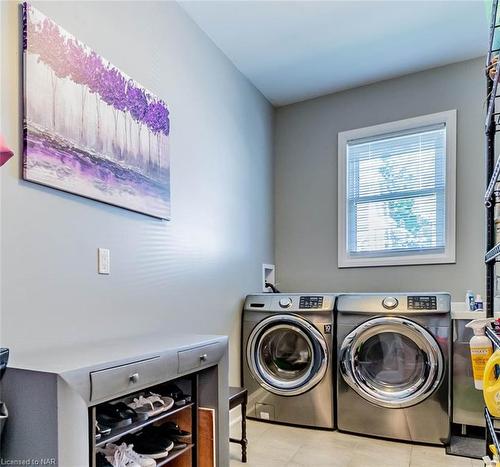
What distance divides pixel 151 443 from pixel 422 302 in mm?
1816

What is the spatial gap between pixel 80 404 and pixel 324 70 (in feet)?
9.80

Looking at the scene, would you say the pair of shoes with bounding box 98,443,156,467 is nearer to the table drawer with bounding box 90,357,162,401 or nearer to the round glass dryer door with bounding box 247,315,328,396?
the table drawer with bounding box 90,357,162,401

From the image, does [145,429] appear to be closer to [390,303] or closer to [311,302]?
[311,302]

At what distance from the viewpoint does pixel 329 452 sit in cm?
233

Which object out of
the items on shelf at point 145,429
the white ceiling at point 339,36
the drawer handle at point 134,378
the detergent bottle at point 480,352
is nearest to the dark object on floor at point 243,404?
the items on shelf at point 145,429

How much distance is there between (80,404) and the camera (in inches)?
43.5

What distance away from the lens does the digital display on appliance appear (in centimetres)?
277

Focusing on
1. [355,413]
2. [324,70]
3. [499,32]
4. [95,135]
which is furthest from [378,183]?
[95,135]

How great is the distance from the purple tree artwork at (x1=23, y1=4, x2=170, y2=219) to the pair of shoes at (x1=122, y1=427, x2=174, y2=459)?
1.05 m

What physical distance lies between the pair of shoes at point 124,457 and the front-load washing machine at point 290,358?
1.43 meters

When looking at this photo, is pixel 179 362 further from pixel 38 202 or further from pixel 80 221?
pixel 38 202

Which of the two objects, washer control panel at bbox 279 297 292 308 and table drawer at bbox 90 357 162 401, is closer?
table drawer at bbox 90 357 162 401

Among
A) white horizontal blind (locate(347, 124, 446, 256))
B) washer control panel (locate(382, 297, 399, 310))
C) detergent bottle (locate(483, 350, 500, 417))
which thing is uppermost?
white horizontal blind (locate(347, 124, 446, 256))

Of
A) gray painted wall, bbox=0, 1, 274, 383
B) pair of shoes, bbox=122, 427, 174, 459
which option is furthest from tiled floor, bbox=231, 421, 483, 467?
pair of shoes, bbox=122, 427, 174, 459
